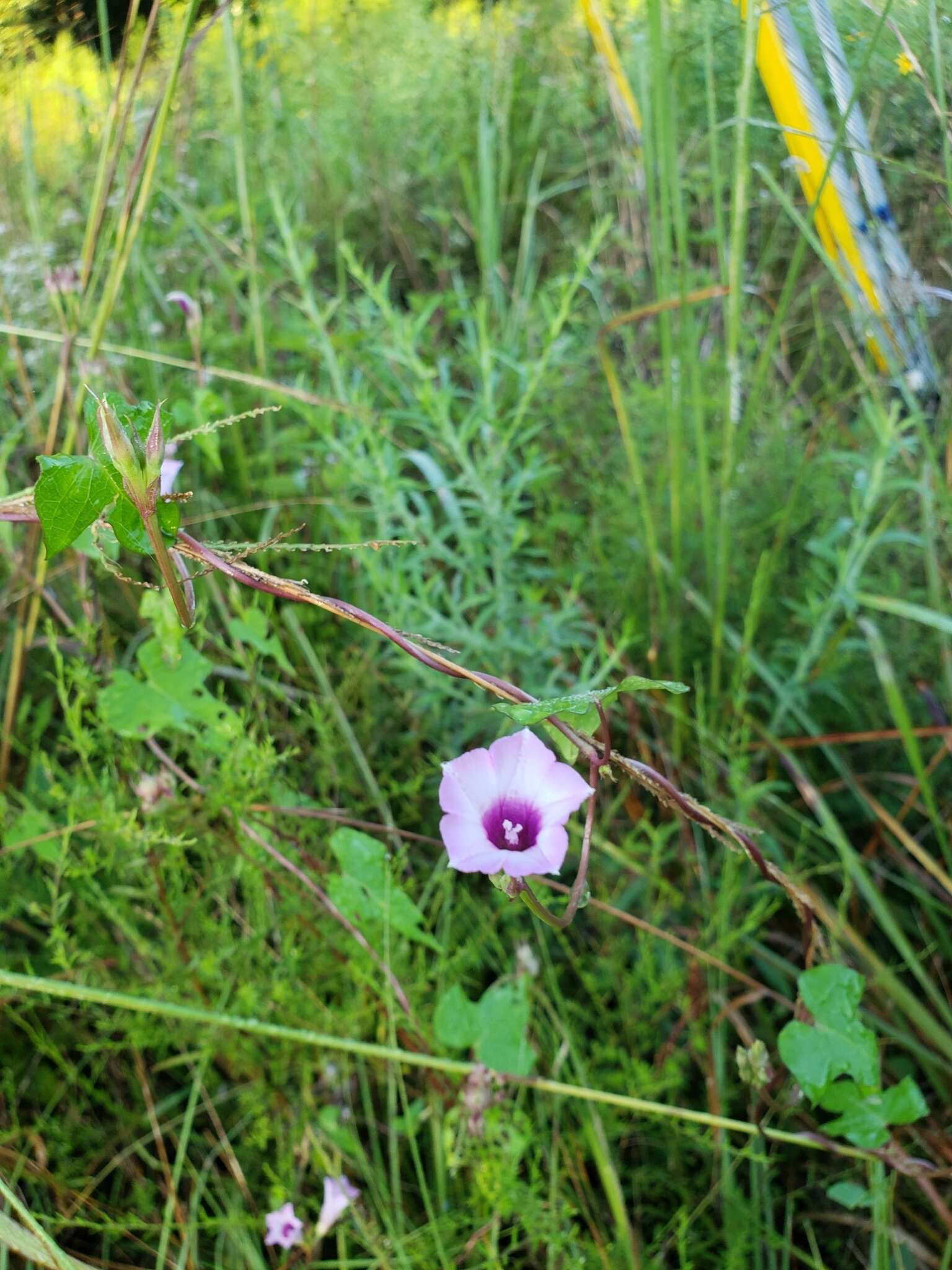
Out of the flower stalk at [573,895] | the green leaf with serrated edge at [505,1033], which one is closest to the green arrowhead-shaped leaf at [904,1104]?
the green leaf with serrated edge at [505,1033]

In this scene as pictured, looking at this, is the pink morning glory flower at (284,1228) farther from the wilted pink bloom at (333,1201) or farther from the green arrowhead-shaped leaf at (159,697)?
the green arrowhead-shaped leaf at (159,697)

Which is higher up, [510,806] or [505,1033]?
[510,806]

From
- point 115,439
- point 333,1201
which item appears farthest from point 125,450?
point 333,1201

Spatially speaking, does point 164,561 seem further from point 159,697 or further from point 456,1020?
point 456,1020

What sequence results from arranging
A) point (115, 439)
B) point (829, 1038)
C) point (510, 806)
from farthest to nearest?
point (829, 1038)
point (510, 806)
point (115, 439)

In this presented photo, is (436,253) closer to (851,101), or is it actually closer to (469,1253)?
(851,101)

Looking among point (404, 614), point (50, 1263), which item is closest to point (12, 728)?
point (404, 614)

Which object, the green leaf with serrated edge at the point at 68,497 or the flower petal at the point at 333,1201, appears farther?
the flower petal at the point at 333,1201
